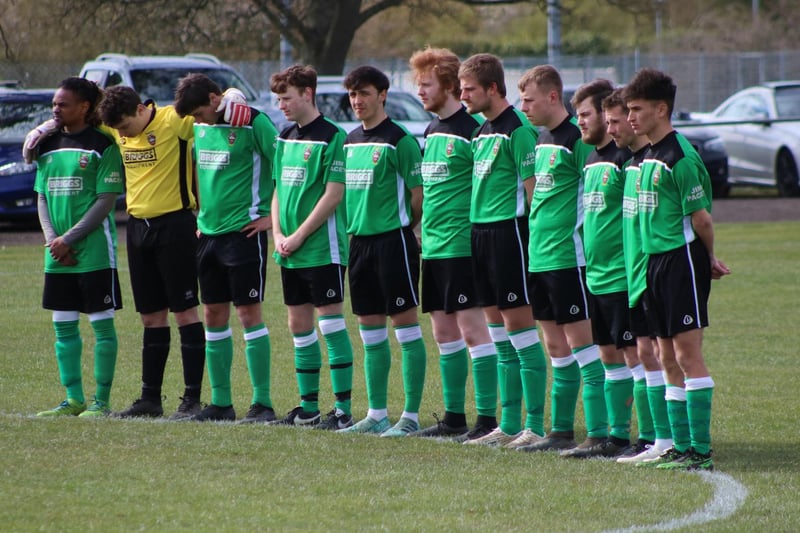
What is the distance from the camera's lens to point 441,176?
24.9 feet

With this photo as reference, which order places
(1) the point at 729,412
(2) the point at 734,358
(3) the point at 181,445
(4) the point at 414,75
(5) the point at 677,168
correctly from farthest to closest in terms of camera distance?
(2) the point at 734,358
(1) the point at 729,412
(4) the point at 414,75
(3) the point at 181,445
(5) the point at 677,168

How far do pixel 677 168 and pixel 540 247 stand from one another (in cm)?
97

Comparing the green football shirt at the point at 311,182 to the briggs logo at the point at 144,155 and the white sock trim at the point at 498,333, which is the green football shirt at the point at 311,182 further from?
the white sock trim at the point at 498,333

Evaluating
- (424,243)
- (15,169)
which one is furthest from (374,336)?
(15,169)

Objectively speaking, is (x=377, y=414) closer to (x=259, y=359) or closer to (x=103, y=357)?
(x=259, y=359)

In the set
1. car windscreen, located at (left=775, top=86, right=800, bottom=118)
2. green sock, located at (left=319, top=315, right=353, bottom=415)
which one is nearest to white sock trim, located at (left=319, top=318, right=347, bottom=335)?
green sock, located at (left=319, top=315, right=353, bottom=415)

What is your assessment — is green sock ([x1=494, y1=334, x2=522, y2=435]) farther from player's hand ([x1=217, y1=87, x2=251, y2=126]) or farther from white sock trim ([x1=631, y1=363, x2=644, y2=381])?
player's hand ([x1=217, y1=87, x2=251, y2=126])

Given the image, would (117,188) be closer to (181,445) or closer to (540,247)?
(181,445)

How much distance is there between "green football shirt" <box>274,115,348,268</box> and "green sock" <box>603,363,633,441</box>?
181cm

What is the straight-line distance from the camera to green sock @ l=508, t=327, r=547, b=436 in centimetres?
739

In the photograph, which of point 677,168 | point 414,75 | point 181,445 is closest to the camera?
point 677,168

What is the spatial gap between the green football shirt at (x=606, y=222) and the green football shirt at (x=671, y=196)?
296mm

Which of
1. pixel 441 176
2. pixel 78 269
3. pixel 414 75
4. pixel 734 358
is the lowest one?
pixel 734 358

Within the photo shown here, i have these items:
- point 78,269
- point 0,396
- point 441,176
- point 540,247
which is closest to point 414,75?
point 441,176
